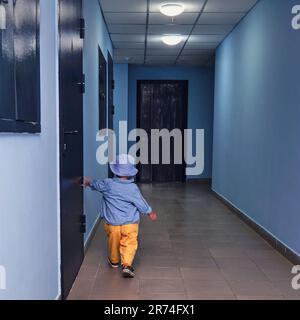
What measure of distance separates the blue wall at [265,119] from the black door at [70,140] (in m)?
1.83

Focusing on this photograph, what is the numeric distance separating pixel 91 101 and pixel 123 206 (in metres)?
1.37

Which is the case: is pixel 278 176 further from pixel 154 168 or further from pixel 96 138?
pixel 154 168

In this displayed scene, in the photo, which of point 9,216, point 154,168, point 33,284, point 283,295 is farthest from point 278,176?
point 154,168

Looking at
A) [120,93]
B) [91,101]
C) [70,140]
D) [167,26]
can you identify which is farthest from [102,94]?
[120,93]

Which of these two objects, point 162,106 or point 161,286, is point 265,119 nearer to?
point 161,286

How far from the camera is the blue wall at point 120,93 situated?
9.04 meters

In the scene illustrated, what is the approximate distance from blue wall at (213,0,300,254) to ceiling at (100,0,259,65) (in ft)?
0.90

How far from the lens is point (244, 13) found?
5289mm

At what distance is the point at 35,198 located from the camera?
6.73ft

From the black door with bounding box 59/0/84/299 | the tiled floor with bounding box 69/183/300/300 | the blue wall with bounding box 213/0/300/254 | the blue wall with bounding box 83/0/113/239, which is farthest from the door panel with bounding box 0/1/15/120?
the blue wall with bounding box 213/0/300/254

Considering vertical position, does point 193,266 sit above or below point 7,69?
below

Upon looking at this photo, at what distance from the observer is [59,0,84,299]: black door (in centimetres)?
269

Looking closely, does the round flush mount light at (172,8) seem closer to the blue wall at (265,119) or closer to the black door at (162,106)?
the blue wall at (265,119)
